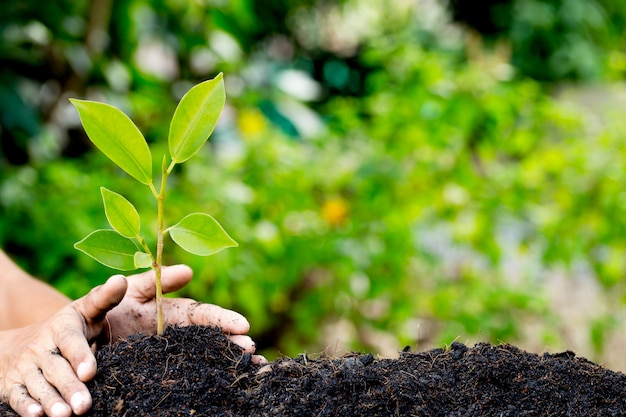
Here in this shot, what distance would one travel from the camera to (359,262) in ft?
7.86

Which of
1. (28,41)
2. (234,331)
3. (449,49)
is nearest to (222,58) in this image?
(28,41)

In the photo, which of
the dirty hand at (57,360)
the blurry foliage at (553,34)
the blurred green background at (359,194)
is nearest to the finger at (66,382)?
the dirty hand at (57,360)

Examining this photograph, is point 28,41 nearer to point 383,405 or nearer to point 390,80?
point 390,80

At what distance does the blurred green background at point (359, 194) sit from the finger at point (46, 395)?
1107 mm

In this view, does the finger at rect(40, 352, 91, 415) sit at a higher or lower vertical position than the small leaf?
lower

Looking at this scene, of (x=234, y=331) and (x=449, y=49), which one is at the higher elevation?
(x=449, y=49)

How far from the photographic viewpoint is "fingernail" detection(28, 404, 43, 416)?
34.7 inches

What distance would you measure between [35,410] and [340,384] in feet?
1.21

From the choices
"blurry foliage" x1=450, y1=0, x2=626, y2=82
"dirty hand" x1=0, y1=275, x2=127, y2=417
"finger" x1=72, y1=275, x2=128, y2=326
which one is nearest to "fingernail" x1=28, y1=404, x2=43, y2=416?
"dirty hand" x1=0, y1=275, x2=127, y2=417

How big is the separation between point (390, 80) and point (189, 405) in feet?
6.86

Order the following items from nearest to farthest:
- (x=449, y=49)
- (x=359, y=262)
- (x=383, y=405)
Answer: (x=383, y=405)
(x=359, y=262)
(x=449, y=49)

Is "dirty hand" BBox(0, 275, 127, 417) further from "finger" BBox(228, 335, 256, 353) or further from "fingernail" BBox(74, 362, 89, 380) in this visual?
"finger" BBox(228, 335, 256, 353)

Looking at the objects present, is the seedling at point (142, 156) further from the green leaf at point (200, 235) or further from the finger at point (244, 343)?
the finger at point (244, 343)

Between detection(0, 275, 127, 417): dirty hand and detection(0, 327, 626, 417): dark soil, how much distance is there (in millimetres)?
29
